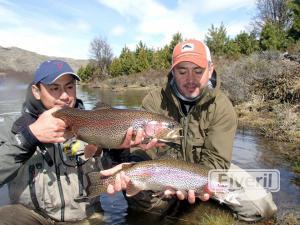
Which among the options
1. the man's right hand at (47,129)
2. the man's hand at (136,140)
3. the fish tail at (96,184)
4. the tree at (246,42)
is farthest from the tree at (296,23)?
the man's right hand at (47,129)

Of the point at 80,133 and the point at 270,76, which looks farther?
the point at 270,76

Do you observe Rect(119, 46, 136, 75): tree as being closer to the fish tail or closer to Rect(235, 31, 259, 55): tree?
Rect(235, 31, 259, 55): tree

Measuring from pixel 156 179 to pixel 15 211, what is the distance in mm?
1464

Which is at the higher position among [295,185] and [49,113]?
[49,113]

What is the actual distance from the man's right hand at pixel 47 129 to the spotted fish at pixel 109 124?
236 mm

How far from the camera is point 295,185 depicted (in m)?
5.95

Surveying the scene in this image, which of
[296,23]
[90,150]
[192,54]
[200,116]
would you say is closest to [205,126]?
[200,116]

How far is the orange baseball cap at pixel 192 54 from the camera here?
15.0 ft

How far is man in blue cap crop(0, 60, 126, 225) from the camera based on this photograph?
12.7ft

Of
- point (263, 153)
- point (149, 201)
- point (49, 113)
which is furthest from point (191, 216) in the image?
point (263, 153)

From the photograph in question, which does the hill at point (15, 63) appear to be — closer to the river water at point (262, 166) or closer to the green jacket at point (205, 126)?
the river water at point (262, 166)

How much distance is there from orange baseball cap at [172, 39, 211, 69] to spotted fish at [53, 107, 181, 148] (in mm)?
1006

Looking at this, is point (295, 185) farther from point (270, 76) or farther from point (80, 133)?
point (270, 76)

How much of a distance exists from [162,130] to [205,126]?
3.24ft
